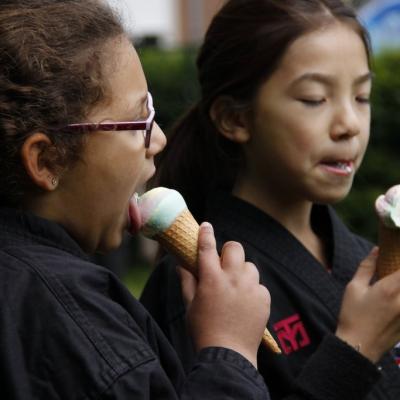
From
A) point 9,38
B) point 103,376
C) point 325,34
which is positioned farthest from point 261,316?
point 325,34

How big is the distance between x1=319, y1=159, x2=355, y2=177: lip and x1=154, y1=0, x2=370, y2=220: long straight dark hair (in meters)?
0.31

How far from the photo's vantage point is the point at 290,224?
2936 millimetres

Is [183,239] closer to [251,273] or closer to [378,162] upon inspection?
[251,273]

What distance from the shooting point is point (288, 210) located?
2920 millimetres

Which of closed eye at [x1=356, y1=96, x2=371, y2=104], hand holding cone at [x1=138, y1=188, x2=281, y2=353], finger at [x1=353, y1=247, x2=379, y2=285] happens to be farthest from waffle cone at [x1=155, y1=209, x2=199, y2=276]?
closed eye at [x1=356, y1=96, x2=371, y2=104]

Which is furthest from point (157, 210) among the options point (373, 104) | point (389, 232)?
point (373, 104)

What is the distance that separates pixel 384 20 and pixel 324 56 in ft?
23.9

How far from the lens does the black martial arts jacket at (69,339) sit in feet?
5.80

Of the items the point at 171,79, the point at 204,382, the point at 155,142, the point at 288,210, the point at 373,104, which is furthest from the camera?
the point at 171,79

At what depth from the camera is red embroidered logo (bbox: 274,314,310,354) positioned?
2.61m

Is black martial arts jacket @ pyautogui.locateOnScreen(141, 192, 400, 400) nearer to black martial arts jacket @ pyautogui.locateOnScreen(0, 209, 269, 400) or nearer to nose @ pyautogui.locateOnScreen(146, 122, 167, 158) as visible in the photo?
black martial arts jacket @ pyautogui.locateOnScreen(0, 209, 269, 400)

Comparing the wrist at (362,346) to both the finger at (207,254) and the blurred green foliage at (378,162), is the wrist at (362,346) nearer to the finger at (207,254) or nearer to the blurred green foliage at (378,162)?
the finger at (207,254)

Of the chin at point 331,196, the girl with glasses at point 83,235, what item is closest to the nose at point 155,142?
the girl with glasses at point 83,235

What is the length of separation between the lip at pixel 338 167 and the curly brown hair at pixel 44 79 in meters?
0.93
